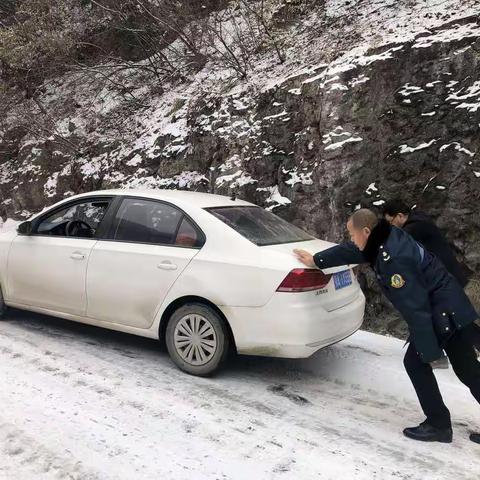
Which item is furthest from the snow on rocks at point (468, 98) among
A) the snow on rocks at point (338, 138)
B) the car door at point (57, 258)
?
the car door at point (57, 258)

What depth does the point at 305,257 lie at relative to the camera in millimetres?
3916

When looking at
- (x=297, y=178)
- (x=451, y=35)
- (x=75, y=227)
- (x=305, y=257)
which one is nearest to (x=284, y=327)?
(x=305, y=257)

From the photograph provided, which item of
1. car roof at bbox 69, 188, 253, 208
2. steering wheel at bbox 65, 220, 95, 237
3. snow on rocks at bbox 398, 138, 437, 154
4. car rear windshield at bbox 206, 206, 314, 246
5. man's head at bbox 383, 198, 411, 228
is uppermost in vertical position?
snow on rocks at bbox 398, 138, 437, 154

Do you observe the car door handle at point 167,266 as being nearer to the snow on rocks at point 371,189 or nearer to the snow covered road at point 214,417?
the snow covered road at point 214,417

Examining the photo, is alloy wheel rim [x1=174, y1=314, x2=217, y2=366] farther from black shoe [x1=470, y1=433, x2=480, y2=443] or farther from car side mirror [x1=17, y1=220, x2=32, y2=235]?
car side mirror [x1=17, y1=220, x2=32, y2=235]

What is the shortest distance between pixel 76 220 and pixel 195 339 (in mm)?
1919

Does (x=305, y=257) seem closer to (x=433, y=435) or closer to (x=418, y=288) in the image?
(x=418, y=288)

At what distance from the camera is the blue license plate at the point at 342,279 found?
4.13 meters

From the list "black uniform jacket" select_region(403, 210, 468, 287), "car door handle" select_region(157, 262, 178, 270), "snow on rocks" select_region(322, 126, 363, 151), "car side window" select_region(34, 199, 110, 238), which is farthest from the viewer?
"snow on rocks" select_region(322, 126, 363, 151)

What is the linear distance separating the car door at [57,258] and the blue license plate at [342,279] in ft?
7.70

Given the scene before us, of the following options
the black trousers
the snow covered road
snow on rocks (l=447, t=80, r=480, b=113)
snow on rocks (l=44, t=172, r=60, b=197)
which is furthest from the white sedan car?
snow on rocks (l=44, t=172, r=60, b=197)

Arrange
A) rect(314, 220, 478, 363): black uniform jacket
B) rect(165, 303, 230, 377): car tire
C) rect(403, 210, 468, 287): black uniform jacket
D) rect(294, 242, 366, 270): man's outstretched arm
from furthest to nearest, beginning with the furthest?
rect(165, 303, 230, 377): car tire
rect(403, 210, 468, 287): black uniform jacket
rect(294, 242, 366, 270): man's outstretched arm
rect(314, 220, 478, 363): black uniform jacket

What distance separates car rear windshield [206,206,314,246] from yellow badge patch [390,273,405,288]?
124 centimetres

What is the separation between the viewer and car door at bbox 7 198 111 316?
4832mm
